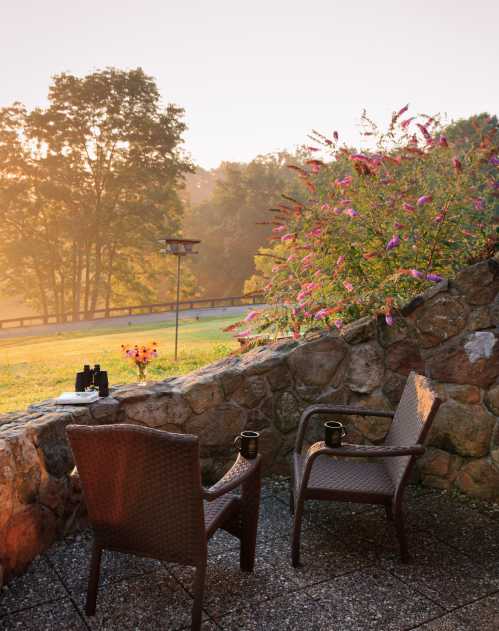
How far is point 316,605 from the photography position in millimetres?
2471

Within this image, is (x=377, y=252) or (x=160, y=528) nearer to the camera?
(x=160, y=528)

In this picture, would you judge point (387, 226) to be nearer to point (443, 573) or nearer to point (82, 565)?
point (443, 573)

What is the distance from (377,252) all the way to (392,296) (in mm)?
452

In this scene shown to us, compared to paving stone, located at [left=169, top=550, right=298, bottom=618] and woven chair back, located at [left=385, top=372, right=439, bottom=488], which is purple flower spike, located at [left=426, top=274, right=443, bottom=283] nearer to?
woven chair back, located at [left=385, top=372, right=439, bottom=488]

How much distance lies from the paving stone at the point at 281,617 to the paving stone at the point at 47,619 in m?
0.61

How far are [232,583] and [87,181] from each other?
23.4 m

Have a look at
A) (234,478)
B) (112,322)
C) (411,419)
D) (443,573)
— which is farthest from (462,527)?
(112,322)

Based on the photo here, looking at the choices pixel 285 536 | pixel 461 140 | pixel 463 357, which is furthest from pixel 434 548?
pixel 461 140

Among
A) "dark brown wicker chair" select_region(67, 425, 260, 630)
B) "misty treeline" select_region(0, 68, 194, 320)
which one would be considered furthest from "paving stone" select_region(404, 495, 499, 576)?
"misty treeline" select_region(0, 68, 194, 320)

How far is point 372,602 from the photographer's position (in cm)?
250

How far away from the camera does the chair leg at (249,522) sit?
2.74 metres

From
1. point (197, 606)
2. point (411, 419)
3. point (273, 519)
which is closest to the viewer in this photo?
point (197, 606)

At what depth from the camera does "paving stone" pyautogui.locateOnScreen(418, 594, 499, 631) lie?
2317 millimetres

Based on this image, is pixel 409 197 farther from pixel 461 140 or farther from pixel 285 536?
pixel 285 536
